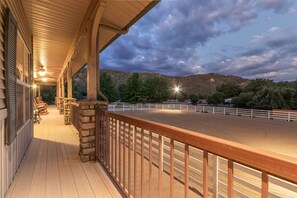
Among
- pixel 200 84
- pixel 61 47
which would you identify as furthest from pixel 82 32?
pixel 200 84

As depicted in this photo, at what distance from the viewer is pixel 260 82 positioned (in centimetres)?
2819

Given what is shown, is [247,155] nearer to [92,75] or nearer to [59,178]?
[59,178]

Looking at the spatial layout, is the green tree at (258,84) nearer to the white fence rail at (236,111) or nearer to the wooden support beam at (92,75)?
the white fence rail at (236,111)

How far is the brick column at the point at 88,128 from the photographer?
3.26 metres

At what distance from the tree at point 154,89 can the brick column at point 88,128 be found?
105ft

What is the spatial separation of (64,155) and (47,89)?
32.2m

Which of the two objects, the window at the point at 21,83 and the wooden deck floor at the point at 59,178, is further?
the window at the point at 21,83

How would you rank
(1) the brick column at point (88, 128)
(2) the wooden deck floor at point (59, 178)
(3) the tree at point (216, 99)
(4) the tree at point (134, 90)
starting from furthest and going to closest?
(4) the tree at point (134, 90)
(3) the tree at point (216, 99)
(1) the brick column at point (88, 128)
(2) the wooden deck floor at point (59, 178)

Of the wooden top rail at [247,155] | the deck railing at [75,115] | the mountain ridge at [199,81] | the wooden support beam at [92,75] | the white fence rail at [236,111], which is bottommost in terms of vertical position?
the white fence rail at [236,111]

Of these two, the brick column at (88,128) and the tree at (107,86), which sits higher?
the tree at (107,86)

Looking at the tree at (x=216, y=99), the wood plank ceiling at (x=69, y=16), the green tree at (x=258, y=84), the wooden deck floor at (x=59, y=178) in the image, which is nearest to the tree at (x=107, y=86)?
the tree at (x=216, y=99)

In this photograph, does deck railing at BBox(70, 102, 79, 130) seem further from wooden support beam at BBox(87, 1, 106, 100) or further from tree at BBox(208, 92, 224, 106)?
tree at BBox(208, 92, 224, 106)

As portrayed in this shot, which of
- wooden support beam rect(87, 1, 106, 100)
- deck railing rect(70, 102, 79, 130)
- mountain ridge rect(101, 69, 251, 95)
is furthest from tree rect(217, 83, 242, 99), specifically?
wooden support beam rect(87, 1, 106, 100)

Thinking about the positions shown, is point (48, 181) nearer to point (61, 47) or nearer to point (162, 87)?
point (61, 47)
